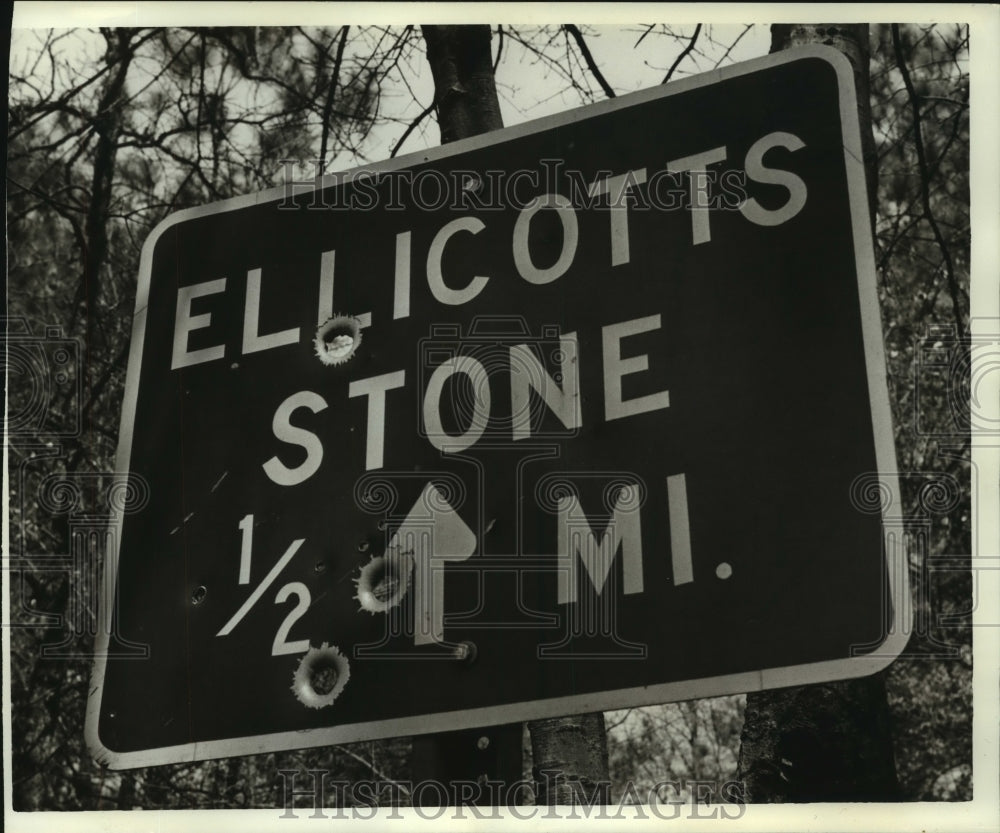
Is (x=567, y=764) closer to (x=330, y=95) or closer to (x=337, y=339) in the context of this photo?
(x=337, y=339)

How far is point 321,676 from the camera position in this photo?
6.37 ft

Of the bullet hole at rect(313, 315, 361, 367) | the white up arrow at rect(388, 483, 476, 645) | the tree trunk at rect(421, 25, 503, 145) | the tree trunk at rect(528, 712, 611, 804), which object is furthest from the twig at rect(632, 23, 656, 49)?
the tree trunk at rect(528, 712, 611, 804)

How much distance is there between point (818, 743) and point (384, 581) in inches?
60.2

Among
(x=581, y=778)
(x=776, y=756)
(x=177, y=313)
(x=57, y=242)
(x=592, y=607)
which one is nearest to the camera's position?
(x=592, y=607)

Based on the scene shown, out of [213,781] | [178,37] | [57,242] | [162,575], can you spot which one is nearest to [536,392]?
[162,575]

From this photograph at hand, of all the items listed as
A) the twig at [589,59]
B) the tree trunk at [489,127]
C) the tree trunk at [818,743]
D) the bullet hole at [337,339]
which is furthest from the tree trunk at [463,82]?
the bullet hole at [337,339]

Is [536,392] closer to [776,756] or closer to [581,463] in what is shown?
[581,463]

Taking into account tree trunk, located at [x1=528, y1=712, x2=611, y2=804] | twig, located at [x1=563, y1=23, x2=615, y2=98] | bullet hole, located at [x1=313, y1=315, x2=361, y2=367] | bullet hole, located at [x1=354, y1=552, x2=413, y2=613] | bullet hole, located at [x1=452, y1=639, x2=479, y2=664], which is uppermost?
twig, located at [x1=563, y1=23, x2=615, y2=98]

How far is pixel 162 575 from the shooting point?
7.03 feet

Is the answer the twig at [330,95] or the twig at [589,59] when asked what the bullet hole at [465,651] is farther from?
the twig at [330,95]

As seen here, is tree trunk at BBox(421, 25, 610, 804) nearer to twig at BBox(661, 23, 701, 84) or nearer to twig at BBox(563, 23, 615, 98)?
twig at BBox(563, 23, 615, 98)

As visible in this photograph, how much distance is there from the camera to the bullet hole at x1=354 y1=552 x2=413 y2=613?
6.39 feet

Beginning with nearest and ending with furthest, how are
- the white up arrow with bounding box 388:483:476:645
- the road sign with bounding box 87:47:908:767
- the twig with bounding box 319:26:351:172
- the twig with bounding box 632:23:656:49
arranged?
1. the road sign with bounding box 87:47:908:767
2. the white up arrow with bounding box 388:483:476:645
3. the twig with bounding box 632:23:656:49
4. the twig with bounding box 319:26:351:172

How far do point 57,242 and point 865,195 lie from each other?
152 inches
